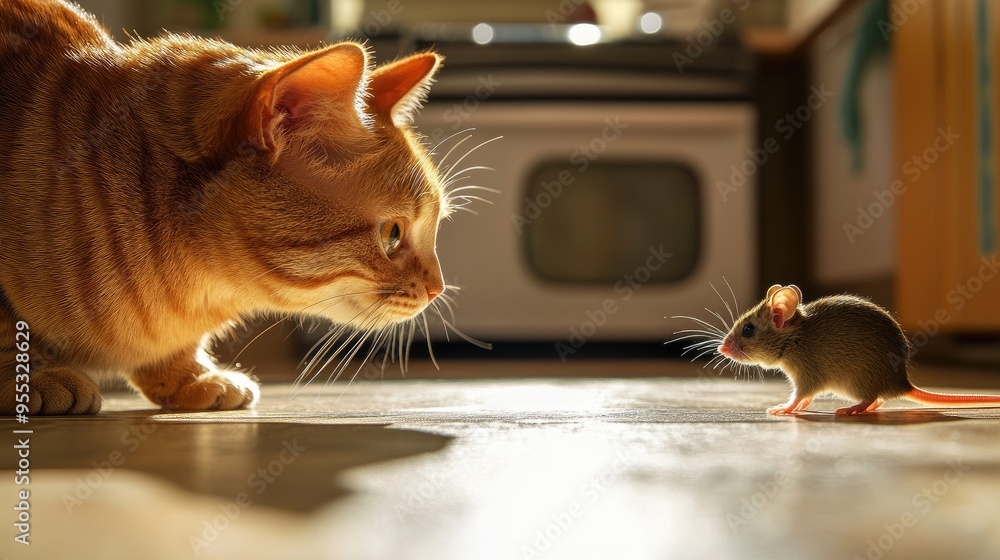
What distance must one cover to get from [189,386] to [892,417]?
0.88m

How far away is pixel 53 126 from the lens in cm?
104

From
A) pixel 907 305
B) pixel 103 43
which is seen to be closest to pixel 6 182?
pixel 103 43

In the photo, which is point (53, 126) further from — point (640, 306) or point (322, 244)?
point (640, 306)

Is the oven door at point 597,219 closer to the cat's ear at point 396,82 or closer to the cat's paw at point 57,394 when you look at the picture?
the cat's ear at point 396,82

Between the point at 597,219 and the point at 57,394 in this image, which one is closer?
the point at 57,394

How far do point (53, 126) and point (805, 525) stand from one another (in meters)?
0.93

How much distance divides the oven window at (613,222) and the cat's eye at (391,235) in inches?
67.3

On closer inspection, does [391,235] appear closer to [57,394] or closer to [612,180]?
[57,394]
